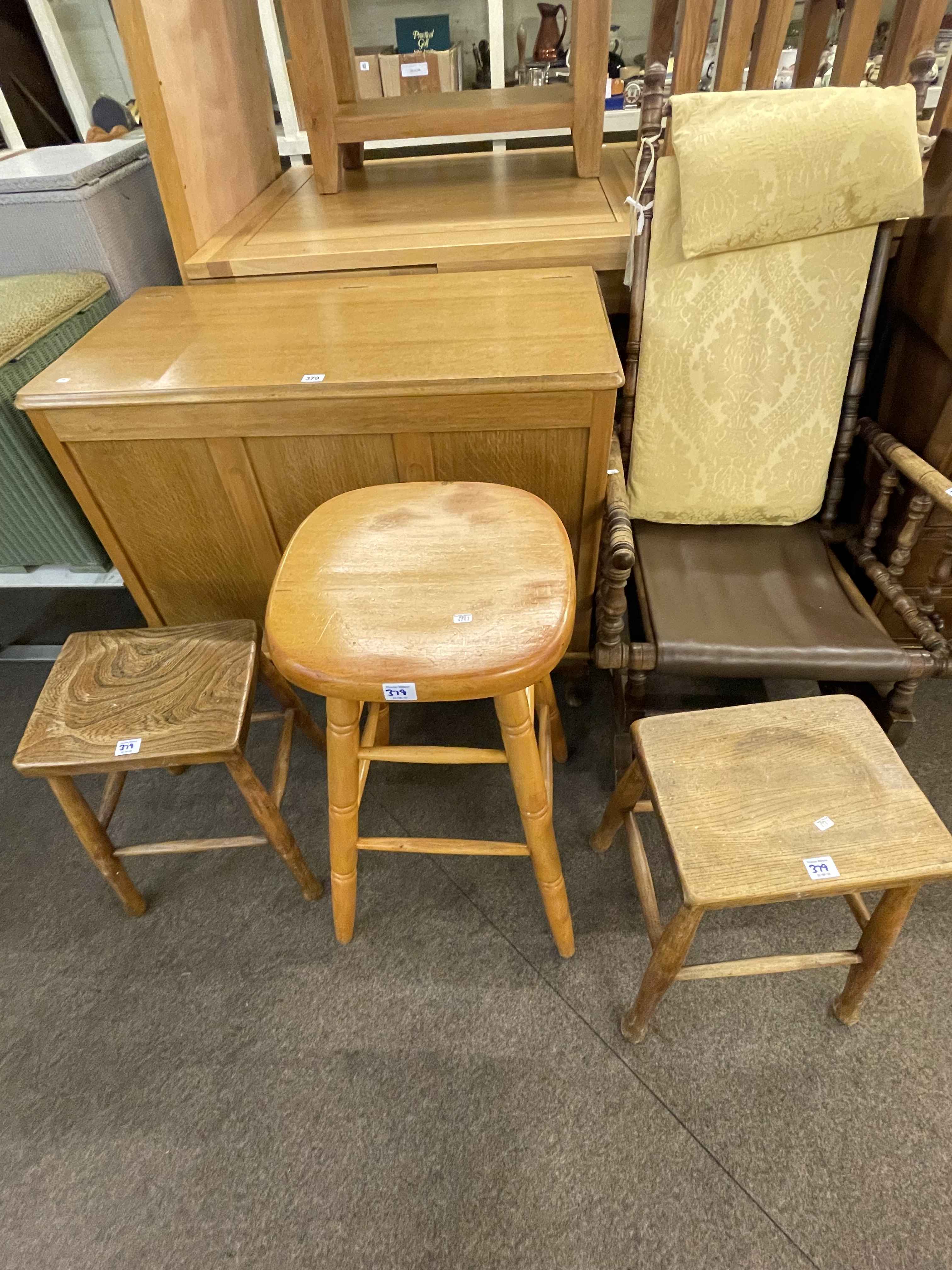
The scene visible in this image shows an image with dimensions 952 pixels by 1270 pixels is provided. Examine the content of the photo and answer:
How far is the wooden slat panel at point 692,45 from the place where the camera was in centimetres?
112

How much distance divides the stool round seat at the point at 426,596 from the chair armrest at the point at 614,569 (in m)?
0.14

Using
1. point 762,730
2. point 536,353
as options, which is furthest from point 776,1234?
point 536,353

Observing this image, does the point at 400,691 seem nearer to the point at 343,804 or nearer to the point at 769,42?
the point at 343,804

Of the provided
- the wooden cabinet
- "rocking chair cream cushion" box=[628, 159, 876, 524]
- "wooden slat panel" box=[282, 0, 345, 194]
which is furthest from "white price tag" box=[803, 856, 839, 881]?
"wooden slat panel" box=[282, 0, 345, 194]

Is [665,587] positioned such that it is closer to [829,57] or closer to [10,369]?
[10,369]

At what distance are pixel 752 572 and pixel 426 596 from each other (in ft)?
2.49

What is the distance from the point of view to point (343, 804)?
0.98 m

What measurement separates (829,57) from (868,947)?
2.87 metres

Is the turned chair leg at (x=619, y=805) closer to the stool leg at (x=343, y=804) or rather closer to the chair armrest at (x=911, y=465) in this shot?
the stool leg at (x=343, y=804)

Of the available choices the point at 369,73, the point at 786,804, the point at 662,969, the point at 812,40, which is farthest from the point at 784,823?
the point at 369,73

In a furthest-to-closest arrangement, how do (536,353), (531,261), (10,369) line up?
1. (531,261)
2. (10,369)
3. (536,353)

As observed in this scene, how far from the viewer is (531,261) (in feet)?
4.21

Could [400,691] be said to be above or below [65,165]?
below

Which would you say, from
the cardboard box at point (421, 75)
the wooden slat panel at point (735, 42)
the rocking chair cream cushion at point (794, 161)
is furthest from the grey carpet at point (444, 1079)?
the cardboard box at point (421, 75)
